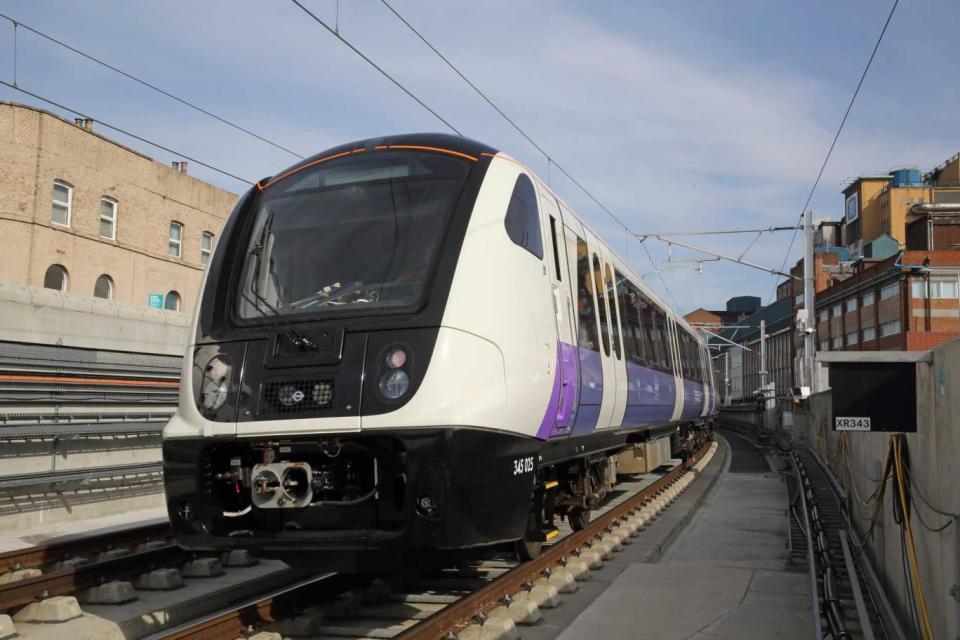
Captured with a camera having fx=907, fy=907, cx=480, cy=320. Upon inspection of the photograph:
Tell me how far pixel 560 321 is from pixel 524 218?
2.87ft

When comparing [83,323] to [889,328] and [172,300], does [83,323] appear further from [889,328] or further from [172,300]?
[889,328]

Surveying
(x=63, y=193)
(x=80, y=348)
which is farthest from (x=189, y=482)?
(x=63, y=193)

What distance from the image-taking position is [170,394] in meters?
13.8

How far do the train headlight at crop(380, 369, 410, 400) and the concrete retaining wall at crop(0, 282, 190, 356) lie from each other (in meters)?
6.38

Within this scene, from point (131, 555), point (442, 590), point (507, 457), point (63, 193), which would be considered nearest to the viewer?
point (507, 457)

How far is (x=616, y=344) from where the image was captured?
9.59m

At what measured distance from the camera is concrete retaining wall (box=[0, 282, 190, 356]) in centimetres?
1204

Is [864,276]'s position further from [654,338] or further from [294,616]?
[294,616]

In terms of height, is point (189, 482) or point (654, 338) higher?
point (654, 338)

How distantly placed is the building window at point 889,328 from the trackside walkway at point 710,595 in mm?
50243

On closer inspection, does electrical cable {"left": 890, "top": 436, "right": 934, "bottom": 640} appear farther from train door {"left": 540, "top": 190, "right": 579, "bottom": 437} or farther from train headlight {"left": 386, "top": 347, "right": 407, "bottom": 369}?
train headlight {"left": 386, "top": 347, "right": 407, "bottom": 369}

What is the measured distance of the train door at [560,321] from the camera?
675 centimetres

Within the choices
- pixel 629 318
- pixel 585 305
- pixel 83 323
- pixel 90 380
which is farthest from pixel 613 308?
pixel 83 323

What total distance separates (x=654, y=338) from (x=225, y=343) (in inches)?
330
